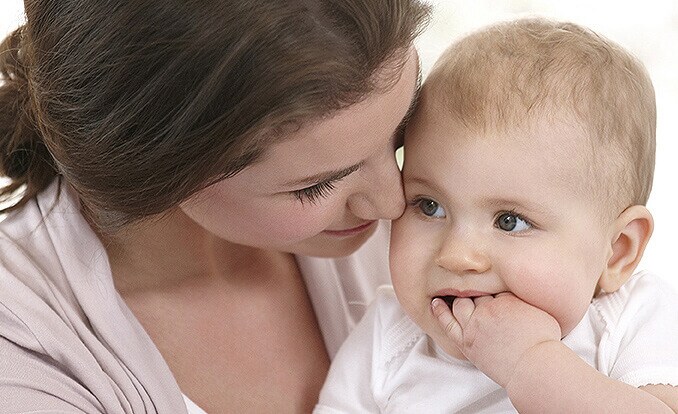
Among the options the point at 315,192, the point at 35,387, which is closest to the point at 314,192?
the point at 315,192

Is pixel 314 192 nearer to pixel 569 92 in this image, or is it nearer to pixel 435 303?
pixel 435 303

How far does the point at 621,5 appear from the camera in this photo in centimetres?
325

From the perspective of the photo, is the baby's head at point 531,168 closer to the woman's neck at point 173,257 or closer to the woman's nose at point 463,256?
the woman's nose at point 463,256

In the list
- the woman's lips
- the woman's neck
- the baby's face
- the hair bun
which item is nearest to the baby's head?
the baby's face

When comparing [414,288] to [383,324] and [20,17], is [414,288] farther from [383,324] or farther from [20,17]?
[20,17]

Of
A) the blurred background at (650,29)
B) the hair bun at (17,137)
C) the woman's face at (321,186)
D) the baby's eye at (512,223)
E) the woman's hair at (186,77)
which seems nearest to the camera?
the woman's hair at (186,77)

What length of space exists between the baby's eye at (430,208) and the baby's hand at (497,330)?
5.2 inches

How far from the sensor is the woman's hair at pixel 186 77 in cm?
126

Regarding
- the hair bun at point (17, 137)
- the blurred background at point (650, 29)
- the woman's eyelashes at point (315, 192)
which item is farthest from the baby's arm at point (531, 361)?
the blurred background at point (650, 29)

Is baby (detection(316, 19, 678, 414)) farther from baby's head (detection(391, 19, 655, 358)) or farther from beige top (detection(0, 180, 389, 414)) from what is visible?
beige top (detection(0, 180, 389, 414))

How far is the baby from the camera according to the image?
4.73ft

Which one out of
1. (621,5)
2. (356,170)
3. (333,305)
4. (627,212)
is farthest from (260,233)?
(621,5)

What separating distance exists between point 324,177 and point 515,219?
28 centimetres

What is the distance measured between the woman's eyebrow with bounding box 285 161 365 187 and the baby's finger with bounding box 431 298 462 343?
0.24m
